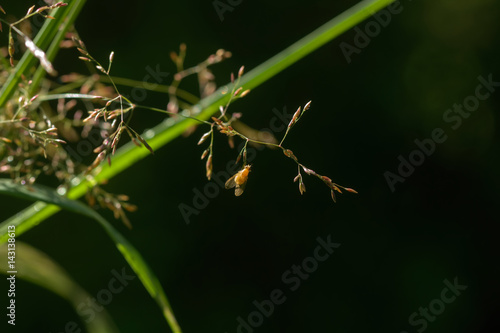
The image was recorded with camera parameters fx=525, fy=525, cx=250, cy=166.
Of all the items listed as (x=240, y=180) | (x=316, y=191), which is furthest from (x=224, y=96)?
(x=316, y=191)

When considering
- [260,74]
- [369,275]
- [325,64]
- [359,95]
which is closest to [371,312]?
[369,275]

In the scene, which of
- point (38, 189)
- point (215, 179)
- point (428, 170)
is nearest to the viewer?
point (38, 189)

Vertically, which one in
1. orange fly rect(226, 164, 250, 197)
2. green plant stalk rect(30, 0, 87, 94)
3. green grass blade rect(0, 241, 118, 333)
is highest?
green plant stalk rect(30, 0, 87, 94)

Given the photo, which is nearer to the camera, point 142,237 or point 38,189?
point 38,189

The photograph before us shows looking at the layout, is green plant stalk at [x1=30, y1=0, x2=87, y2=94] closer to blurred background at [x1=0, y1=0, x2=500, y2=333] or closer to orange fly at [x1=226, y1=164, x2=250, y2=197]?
orange fly at [x1=226, y1=164, x2=250, y2=197]

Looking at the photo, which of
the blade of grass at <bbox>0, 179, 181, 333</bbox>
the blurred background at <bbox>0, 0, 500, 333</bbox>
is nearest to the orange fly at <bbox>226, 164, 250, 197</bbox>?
the blade of grass at <bbox>0, 179, 181, 333</bbox>

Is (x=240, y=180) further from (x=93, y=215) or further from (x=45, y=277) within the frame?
(x=45, y=277)

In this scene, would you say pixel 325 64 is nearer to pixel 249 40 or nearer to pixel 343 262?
pixel 249 40

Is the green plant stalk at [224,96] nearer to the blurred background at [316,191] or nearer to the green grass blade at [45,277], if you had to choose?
the green grass blade at [45,277]
